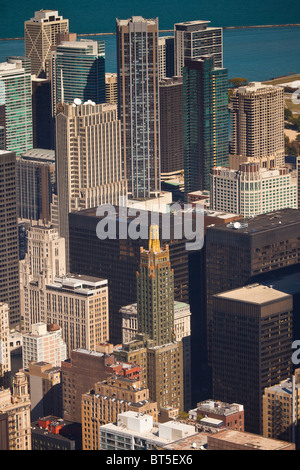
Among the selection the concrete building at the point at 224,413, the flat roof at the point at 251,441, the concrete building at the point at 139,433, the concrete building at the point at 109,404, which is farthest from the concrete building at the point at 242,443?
the concrete building at the point at 224,413

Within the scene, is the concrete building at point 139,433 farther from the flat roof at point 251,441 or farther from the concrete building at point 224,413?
the concrete building at point 224,413

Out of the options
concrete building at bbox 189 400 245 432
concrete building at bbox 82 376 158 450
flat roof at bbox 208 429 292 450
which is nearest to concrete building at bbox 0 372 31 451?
concrete building at bbox 82 376 158 450

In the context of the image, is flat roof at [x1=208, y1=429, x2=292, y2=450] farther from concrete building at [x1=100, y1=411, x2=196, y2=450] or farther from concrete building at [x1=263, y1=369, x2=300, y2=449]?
concrete building at [x1=263, y1=369, x2=300, y2=449]
